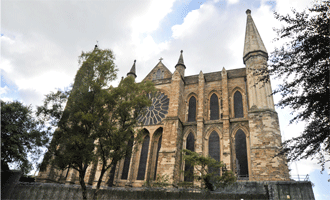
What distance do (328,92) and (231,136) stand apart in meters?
12.7

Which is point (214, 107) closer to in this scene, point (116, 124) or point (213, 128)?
point (213, 128)

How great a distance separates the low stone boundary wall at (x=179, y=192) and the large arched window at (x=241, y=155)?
2347 millimetres

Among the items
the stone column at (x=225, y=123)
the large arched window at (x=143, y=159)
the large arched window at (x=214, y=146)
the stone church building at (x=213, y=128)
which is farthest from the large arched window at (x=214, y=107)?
the large arched window at (x=143, y=159)

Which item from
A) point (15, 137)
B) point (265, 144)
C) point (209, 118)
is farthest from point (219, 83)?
point (15, 137)

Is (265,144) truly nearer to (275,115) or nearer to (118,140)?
(275,115)

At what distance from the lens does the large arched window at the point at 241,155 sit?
1581cm

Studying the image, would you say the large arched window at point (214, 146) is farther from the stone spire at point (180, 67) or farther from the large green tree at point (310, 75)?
the large green tree at point (310, 75)

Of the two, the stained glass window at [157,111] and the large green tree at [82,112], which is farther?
the stained glass window at [157,111]

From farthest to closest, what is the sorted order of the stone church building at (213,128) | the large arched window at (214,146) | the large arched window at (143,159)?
the large arched window at (143,159), the large arched window at (214,146), the stone church building at (213,128)

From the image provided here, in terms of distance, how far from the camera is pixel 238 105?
19422 mm

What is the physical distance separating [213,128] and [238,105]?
3.34m

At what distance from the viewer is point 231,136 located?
1752 centimetres

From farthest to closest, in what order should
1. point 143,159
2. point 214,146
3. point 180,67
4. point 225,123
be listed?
point 180,67 → point 143,159 → point 214,146 → point 225,123

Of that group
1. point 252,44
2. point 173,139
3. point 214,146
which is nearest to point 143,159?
point 173,139
